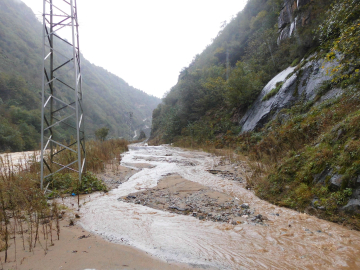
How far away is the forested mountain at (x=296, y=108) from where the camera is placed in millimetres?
3432

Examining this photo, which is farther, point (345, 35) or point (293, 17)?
point (293, 17)

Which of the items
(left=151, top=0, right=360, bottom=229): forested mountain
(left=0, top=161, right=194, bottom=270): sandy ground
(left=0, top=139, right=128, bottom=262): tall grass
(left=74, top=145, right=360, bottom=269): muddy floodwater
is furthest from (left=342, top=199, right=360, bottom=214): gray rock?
(left=0, top=139, right=128, bottom=262): tall grass

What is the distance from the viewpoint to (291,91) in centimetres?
1041

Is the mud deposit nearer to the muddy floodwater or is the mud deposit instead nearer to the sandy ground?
the muddy floodwater

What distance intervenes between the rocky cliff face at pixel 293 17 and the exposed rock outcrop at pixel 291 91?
335 centimetres

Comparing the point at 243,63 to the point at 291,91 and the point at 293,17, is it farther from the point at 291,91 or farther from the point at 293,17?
the point at 291,91

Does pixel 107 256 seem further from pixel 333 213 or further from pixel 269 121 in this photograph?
pixel 269 121

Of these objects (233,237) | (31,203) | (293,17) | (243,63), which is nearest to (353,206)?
(233,237)

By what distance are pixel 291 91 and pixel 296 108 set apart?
1.53 m

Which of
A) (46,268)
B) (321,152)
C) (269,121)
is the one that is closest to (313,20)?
(269,121)

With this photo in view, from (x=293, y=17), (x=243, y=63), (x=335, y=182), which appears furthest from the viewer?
(x=243, y=63)

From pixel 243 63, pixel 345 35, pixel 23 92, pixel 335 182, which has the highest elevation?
pixel 23 92

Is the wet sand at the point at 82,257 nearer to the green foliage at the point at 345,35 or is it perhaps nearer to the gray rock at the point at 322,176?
the gray rock at the point at 322,176

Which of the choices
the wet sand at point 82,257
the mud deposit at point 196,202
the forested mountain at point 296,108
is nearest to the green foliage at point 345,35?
the forested mountain at point 296,108
